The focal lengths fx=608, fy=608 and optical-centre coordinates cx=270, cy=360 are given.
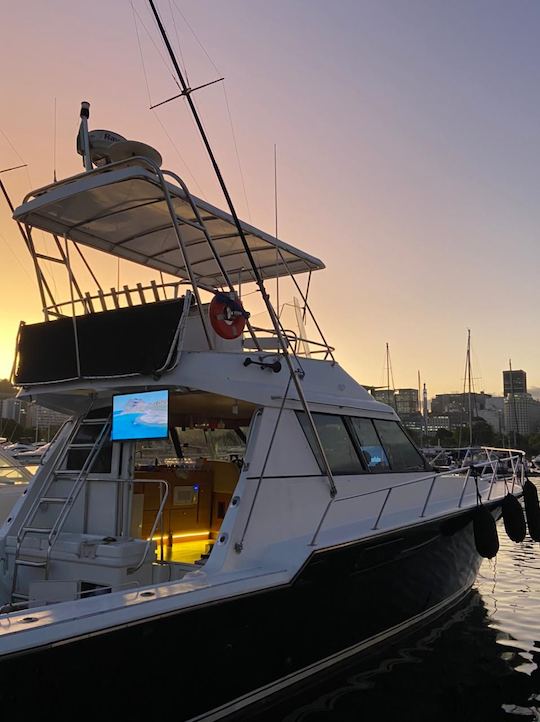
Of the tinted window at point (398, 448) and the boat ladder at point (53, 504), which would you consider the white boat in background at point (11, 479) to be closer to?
the boat ladder at point (53, 504)

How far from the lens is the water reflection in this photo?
203 inches

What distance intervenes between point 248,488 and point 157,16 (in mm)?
3849

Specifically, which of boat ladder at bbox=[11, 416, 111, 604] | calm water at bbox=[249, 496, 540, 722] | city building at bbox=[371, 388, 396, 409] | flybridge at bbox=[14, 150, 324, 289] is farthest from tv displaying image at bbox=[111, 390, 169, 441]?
city building at bbox=[371, 388, 396, 409]

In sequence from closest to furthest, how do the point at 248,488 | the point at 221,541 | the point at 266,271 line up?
the point at 221,541 → the point at 248,488 → the point at 266,271

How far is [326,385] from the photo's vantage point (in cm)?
694

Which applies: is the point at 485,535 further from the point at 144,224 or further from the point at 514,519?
the point at 144,224

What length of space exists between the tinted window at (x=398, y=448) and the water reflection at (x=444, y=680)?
76.0 inches

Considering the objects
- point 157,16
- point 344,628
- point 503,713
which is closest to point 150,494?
point 344,628

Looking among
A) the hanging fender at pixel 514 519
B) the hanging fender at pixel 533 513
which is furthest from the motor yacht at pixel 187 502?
the hanging fender at pixel 533 513

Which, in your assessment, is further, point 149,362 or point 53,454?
point 53,454

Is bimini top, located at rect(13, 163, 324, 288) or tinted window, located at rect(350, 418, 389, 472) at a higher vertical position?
bimini top, located at rect(13, 163, 324, 288)

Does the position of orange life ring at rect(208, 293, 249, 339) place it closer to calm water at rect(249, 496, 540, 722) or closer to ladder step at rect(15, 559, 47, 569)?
ladder step at rect(15, 559, 47, 569)

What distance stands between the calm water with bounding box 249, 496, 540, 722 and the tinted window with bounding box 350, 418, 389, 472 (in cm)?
193

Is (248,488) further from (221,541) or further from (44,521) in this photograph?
(44,521)
